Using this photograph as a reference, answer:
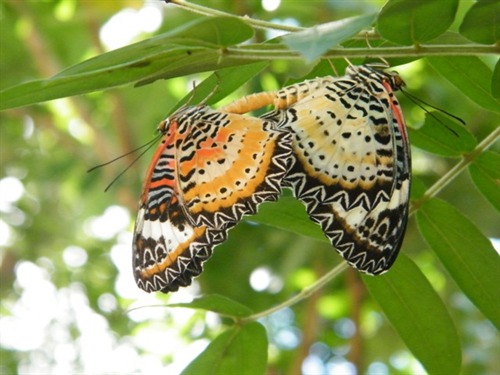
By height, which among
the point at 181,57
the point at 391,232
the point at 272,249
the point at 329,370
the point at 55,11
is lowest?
the point at 329,370

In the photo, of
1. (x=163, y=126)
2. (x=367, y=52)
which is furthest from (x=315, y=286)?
(x=367, y=52)

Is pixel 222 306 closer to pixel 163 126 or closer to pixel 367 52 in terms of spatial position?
pixel 163 126

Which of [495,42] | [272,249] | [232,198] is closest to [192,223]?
[232,198]

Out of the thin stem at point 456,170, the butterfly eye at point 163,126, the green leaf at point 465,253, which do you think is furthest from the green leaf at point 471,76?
the butterfly eye at point 163,126

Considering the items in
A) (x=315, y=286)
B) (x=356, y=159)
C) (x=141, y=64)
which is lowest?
(x=315, y=286)

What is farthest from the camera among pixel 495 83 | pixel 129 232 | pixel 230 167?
pixel 129 232

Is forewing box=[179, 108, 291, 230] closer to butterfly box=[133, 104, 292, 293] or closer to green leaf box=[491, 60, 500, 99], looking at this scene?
butterfly box=[133, 104, 292, 293]

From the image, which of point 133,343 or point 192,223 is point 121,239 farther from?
point 192,223

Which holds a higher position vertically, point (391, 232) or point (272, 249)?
point (391, 232)
